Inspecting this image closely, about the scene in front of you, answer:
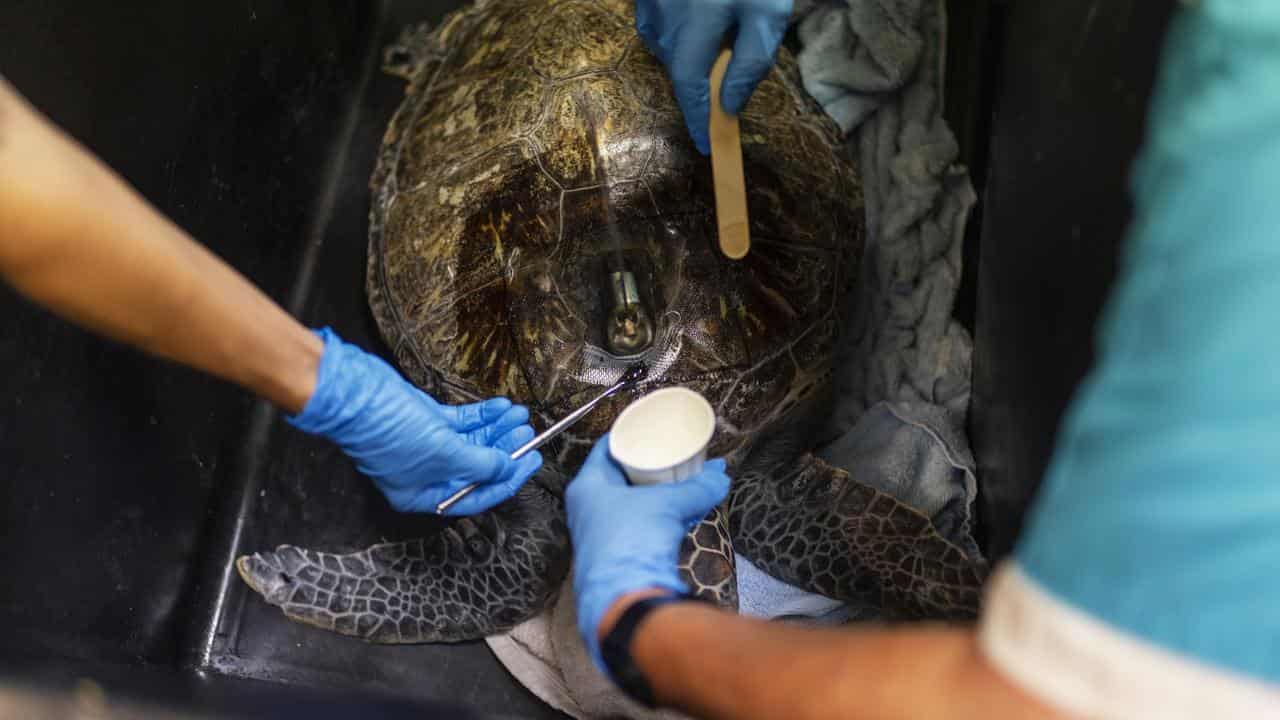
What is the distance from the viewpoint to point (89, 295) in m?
0.67

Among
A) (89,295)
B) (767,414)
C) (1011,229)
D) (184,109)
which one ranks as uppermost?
(89,295)

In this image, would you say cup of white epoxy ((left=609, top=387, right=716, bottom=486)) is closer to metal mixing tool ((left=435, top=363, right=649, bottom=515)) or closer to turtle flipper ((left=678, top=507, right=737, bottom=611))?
metal mixing tool ((left=435, top=363, right=649, bottom=515))

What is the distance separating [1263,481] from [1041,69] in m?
0.88

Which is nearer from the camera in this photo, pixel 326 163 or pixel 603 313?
Answer: pixel 603 313

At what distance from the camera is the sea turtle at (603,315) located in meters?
1.26

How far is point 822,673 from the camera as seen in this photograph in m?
0.51

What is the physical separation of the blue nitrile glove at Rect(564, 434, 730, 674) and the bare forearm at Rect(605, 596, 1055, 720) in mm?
141

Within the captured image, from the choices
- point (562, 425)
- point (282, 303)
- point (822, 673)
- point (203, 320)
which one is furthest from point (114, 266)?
point (282, 303)

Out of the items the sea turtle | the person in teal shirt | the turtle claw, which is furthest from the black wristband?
the turtle claw

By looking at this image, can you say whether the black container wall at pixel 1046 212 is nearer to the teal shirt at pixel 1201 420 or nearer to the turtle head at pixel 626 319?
the teal shirt at pixel 1201 420

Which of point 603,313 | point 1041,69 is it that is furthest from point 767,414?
point 1041,69

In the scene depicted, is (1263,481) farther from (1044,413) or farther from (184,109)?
(184,109)

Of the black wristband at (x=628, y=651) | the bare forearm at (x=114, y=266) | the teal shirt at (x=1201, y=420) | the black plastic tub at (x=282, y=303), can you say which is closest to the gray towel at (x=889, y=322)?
the black plastic tub at (x=282, y=303)

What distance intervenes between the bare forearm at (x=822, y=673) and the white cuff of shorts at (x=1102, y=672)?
0.02 m
